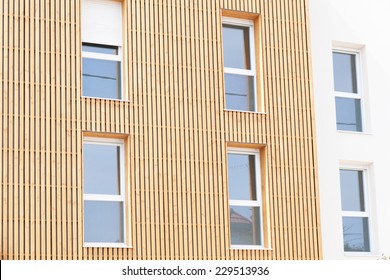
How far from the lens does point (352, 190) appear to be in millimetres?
17531

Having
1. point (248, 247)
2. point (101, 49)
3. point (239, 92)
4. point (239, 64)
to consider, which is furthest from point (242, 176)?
point (101, 49)

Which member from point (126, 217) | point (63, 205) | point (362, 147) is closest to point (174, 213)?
point (126, 217)

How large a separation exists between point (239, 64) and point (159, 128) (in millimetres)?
2156

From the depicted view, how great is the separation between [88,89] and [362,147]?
5440 mm

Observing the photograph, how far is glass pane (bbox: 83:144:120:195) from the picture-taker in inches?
591

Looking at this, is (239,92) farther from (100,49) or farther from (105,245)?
(105,245)

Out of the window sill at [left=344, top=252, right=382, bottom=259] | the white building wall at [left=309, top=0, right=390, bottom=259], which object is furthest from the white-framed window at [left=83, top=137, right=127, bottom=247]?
the window sill at [left=344, top=252, right=382, bottom=259]

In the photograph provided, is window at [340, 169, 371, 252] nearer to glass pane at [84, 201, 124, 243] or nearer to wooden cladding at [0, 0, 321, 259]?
wooden cladding at [0, 0, 321, 259]

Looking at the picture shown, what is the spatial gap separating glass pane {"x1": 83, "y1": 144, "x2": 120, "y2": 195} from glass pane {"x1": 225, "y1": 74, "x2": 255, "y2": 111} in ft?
7.49

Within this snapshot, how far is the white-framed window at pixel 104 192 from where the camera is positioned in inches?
585

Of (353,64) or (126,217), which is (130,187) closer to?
(126,217)

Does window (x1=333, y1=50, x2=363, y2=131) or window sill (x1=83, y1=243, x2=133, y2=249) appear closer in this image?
window sill (x1=83, y1=243, x2=133, y2=249)

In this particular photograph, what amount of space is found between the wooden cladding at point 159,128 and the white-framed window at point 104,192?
277 millimetres

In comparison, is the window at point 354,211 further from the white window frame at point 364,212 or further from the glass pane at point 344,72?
the glass pane at point 344,72
